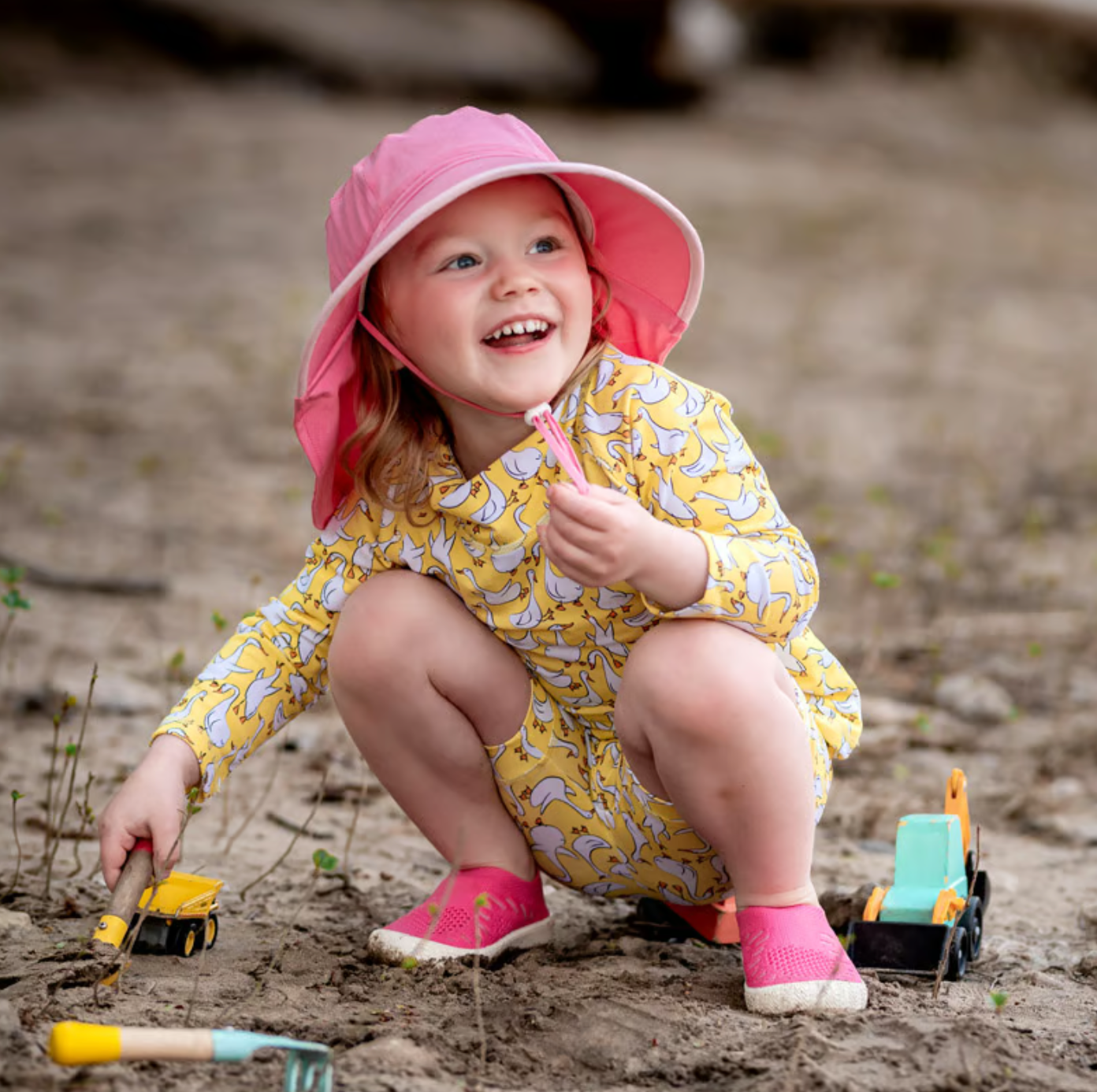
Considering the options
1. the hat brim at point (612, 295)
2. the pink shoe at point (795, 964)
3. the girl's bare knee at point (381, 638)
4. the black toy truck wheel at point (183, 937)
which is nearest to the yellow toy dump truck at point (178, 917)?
the black toy truck wheel at point (183, 937)

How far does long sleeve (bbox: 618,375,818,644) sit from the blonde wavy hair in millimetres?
168

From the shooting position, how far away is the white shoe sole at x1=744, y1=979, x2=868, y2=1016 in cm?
226

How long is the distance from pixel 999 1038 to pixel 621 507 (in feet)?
2.79

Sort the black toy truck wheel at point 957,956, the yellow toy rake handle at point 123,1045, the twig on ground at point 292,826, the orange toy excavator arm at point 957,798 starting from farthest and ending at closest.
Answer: the twig on ground at point 292,826 < the orange toy excavator arm at point 957,798 < the black toy truck wheel at point 957,956 < the yellow toy rake handle at point 123,1045

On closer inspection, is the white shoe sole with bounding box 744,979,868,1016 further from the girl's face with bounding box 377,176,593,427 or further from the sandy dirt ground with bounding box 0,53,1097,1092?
the girl's face with bounding box 377,176,593,427

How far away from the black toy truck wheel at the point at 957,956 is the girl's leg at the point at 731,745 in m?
0.27

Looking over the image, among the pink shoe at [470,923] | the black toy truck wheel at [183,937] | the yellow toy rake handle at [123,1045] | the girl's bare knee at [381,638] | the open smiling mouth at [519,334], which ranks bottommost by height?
the yellow toy rake handle at [123,1045]

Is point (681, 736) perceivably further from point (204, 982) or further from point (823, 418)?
point (823, 418)

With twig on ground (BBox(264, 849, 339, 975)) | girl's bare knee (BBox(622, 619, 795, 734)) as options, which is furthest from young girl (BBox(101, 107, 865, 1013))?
twig on ground (BBox(264, 849, 339, 975))

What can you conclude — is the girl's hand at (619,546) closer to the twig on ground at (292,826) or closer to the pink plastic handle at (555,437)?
the pink plastic handle at (555,437)

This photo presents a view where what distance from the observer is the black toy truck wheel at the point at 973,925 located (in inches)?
102

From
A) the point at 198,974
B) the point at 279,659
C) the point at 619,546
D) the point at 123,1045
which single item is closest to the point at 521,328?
the point at 619,546

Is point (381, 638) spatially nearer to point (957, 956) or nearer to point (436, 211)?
point (436, 211)

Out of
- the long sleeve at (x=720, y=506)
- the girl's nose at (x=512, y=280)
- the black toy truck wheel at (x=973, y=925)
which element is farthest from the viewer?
the black toy truck wheel at (x=973, y=925)
